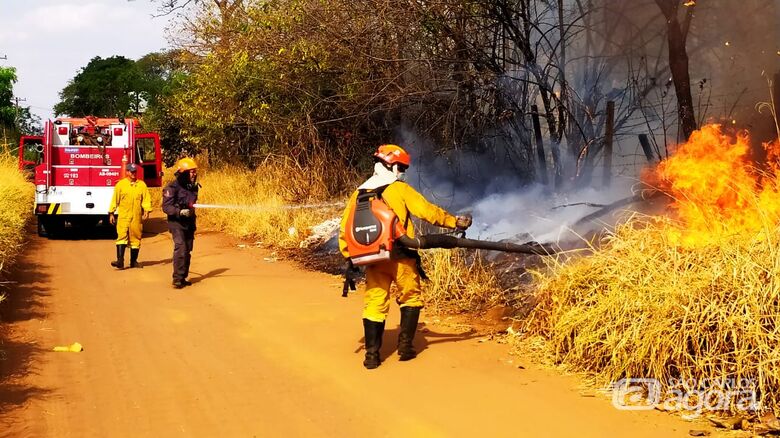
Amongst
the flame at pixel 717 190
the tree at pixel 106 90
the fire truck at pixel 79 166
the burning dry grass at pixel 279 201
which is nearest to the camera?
the flame at pixel 717 190

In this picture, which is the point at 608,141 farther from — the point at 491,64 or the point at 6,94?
the point at 6,94

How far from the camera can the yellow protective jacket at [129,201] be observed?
1200 centimetres

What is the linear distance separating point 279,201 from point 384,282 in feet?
30.5

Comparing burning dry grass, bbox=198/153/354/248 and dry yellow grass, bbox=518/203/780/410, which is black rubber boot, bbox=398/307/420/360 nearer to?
dry yellow grass, bbox=518/203/780/410

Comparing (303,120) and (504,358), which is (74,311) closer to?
(504,358)

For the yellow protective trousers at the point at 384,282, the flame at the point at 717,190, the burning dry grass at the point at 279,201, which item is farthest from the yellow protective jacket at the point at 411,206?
the burning dry grass at the point at 279,201

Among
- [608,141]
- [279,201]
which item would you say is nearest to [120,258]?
[279,201]

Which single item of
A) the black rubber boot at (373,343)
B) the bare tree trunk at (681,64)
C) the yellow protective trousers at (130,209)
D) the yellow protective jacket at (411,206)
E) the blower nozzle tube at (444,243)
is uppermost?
the bare tree trunk at (681,64)

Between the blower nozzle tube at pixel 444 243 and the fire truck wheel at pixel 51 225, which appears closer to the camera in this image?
the blower nozzle tube at pixel 444 243

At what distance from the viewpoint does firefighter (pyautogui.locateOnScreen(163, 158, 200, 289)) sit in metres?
10.1

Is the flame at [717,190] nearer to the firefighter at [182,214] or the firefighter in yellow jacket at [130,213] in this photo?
the firefighter at [182,214]

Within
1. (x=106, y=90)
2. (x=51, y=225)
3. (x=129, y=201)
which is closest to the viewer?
(x=129, y=201)

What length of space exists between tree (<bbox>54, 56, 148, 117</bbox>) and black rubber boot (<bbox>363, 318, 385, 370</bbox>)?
36.1 metres

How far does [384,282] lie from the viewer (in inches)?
247
